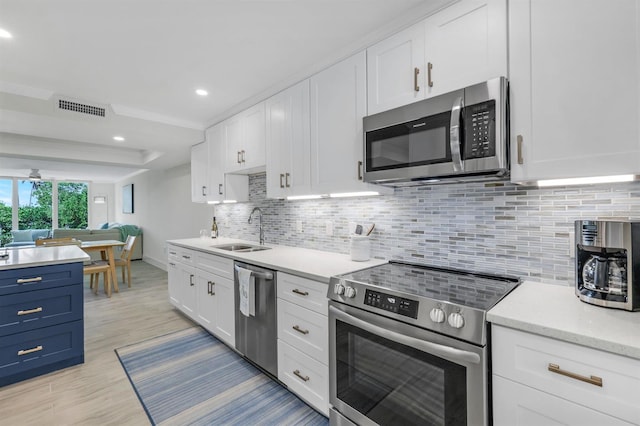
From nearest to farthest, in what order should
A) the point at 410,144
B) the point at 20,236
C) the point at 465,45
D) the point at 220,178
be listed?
the point at 465,45 < the point at 410,144 < the point at 220,178 < the point at 20,236

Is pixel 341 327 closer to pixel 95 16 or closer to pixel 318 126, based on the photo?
pixel 318 126

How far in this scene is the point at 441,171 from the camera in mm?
1471

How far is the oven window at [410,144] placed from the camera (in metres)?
1.48

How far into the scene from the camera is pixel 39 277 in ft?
7.52

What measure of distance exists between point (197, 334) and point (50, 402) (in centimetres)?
118

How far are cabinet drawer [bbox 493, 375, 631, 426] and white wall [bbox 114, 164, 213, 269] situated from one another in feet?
14.3

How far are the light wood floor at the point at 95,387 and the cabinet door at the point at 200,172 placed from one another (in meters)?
1.55

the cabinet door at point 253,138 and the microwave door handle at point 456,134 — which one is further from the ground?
the cabinet door at point 253,138

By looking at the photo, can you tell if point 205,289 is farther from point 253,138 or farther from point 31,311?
point 253,138

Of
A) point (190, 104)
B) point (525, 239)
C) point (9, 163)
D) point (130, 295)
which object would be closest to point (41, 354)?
point (130, 295)

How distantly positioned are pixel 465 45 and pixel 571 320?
1292mm

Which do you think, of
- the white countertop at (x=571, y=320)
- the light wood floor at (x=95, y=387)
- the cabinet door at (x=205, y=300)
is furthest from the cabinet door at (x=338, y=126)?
the light wood floor at (x=95, y=387)

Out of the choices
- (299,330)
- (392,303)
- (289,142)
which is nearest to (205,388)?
(299,330)

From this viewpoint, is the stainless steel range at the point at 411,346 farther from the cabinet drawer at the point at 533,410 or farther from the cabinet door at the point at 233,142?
the cabinet door at the point at 233,142
